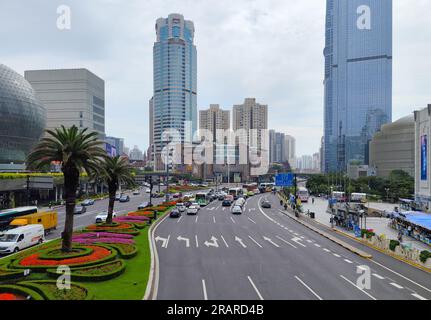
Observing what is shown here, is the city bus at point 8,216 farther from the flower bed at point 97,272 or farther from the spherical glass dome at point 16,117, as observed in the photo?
the spherical glass dome at point 16,117

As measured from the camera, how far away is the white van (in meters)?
30.7

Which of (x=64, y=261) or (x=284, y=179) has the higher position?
(x=284, y=179)

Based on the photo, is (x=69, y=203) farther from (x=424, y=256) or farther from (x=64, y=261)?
(x=424, y=256)

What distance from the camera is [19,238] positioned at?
105ft

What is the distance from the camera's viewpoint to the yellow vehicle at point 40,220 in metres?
38.2

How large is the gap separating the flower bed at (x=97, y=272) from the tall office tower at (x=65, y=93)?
162 meters

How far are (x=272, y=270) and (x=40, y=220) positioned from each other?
1043 inches

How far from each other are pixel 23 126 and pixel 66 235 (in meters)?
101

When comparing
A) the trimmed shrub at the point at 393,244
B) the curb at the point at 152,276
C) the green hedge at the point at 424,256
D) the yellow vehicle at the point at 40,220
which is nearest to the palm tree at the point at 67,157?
the curb at the point at 152,276

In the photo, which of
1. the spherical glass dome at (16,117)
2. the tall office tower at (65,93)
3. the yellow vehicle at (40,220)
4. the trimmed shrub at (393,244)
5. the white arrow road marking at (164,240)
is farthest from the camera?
the tall office tower at (65,93)

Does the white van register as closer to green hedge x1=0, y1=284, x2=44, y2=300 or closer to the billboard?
green hedge x1=0, y1=284, x2=44, y2=300

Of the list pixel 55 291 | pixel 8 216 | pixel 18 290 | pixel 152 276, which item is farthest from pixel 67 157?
pixel 8 216
